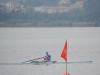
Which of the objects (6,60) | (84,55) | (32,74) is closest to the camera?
(32,74)

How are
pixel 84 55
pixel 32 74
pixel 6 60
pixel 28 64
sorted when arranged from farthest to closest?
pixel 84 55, pixel 6 60, pixel 28 64, pixel 32 74

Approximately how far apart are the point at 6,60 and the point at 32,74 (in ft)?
40.5

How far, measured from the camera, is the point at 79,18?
179000 millimetres

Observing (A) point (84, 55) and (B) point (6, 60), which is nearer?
(B) point (6, 60)

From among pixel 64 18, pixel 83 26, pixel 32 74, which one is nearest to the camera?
pixel 32 74

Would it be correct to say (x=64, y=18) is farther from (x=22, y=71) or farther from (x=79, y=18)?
(x=22, y=71)

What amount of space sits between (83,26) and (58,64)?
144 metres

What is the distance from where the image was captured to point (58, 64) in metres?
47.9

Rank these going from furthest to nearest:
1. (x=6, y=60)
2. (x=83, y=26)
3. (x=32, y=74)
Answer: (x=83, y=26) < (x=6, y=60) < (x=32, y=74)

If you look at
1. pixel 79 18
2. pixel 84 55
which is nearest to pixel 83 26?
pixel 79 18

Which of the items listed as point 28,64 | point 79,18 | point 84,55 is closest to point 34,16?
point 79,18

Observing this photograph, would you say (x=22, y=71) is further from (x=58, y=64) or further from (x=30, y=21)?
(x=30, y=21)

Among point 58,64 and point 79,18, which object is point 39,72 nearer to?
point 58,64

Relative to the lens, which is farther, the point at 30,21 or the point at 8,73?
the point at 30,21
